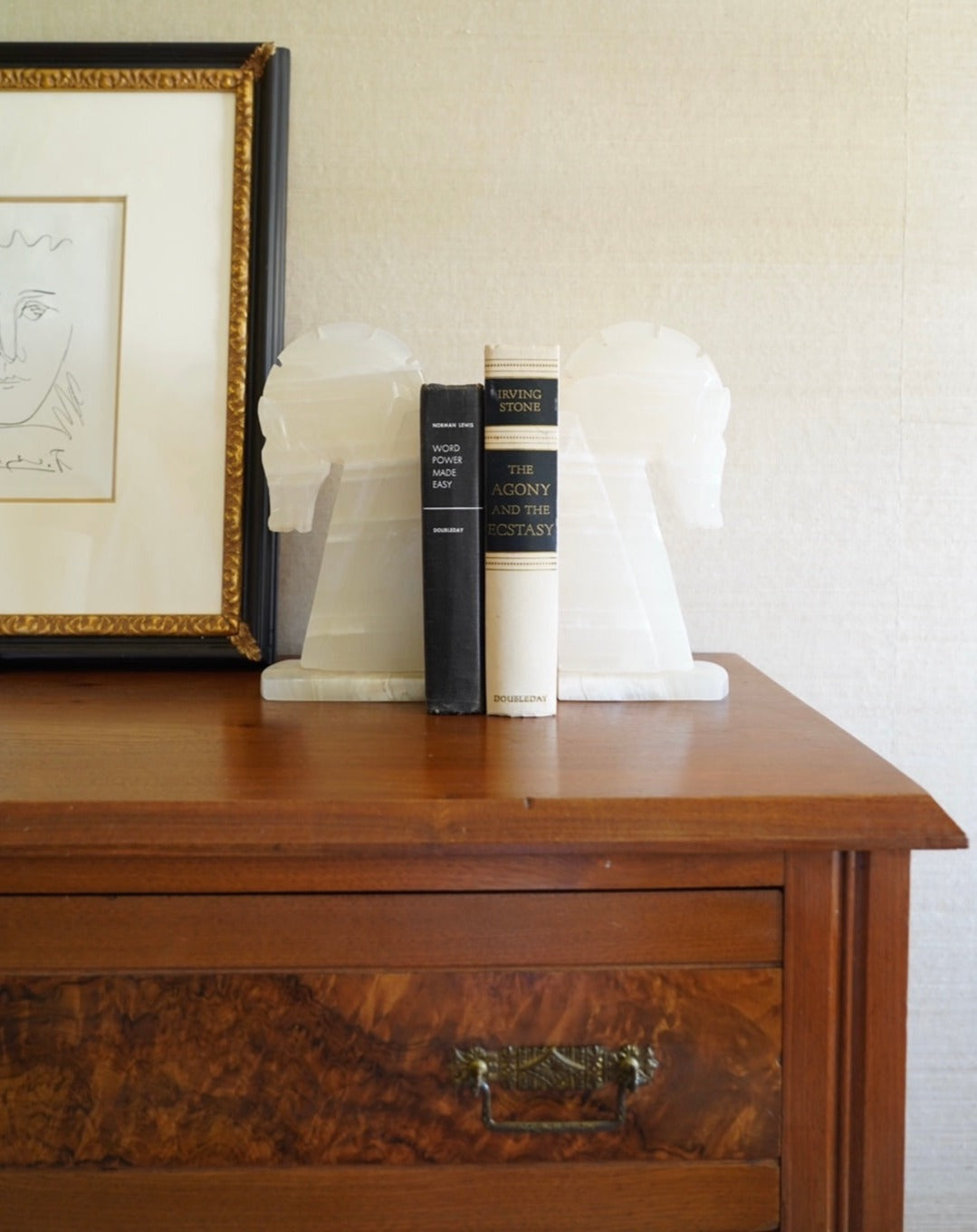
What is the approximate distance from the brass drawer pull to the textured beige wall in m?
0.56

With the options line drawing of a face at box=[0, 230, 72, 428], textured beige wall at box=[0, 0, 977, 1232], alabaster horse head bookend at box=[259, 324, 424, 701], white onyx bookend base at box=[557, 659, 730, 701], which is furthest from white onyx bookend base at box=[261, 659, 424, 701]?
line drawing of a face at box=[0, 230, 72, 428]

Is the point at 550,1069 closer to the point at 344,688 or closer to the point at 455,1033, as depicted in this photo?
the point at 455,1033

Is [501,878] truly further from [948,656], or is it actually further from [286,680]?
[948,656]

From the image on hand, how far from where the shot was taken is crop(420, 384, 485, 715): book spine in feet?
2.60

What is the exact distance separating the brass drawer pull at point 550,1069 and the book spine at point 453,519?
28 centimetres

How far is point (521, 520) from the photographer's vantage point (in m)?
0.79

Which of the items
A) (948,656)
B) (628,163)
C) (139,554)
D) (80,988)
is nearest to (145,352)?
(139,554)

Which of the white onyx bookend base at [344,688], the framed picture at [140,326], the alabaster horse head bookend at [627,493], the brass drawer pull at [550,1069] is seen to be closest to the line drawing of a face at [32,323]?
the framed picture at [140,326]

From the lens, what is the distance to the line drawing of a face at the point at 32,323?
101cm

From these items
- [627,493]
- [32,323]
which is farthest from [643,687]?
[32,323]

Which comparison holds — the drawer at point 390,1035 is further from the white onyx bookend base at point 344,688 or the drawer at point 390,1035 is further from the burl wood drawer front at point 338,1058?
the white onyx bookend base at point 344,688

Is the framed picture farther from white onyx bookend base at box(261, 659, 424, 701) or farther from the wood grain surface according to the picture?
the wood grain surface

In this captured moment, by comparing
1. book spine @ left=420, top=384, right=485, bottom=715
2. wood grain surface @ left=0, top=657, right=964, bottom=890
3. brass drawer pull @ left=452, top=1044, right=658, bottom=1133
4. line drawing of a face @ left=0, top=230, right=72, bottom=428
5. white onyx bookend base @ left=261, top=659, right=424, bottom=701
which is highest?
line drawing of a face @ left=0, top=230, right=72, bottom=428

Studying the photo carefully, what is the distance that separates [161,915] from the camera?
23.7 inches
